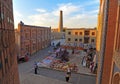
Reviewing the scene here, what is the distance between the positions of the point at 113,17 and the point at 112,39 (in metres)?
1.11

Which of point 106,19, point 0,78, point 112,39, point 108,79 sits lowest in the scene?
point 108,79

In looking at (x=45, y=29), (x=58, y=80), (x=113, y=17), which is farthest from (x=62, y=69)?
(x=45, y=29)

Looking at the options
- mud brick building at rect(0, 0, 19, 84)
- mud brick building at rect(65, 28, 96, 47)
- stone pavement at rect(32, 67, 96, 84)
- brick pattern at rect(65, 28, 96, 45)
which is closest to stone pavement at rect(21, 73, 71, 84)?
stone pavement at rect(32, 67, 96, 84)

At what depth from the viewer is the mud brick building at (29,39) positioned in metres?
22.6

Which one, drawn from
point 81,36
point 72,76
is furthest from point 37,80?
point 81,36

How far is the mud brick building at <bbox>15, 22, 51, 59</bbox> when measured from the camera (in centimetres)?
2258

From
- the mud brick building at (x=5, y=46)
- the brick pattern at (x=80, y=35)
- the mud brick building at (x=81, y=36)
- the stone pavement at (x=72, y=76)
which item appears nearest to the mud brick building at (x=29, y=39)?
the brick pattern at (x=80, y=35)

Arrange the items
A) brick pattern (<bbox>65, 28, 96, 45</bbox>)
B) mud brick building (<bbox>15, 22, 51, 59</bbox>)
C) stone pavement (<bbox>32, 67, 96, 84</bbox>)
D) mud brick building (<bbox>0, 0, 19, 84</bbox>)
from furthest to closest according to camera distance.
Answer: brick pattern (<bbox>65, 28, 96, 45</bbox>)
mud brick building (<bbox>15, 22, 51, 59</bbox>)
stone pavement (<bbox>32, 67, 96, 84</bbox>)
mud brick building (<bbox>0, 0, 19, 84</bbox>)

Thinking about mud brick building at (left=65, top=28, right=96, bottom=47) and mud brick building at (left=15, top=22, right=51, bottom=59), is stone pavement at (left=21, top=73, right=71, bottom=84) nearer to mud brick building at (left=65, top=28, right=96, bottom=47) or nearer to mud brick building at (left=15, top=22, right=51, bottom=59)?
mud brick building at (left=15, top=22, right=51, bottom=59)

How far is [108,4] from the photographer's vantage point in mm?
6656

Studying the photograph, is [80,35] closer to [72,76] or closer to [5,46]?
[72,76]

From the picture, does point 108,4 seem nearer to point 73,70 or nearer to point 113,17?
point 113,17

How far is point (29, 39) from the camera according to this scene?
26234 millimetres

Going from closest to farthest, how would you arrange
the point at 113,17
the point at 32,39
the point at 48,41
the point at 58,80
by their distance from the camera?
the point at 113,17 < the point at 58,80 < the point at 32,39 < the point at 48,41
